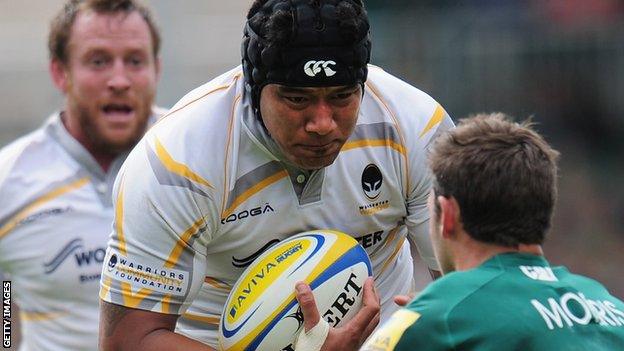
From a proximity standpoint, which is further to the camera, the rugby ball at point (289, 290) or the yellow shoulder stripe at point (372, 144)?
the yellow shoulder stripe at point (372, 144)

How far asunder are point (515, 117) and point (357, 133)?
6.81 metres

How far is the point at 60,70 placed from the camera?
7777 mm

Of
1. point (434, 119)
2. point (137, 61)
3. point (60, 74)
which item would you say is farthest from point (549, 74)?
point (434, 119)

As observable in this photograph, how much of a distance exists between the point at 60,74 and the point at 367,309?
3.44m

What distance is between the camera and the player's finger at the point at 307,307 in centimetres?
488

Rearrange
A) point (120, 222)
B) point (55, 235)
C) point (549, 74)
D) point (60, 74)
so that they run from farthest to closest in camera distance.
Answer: point (549, 74) < point (60, 74) < point (55, 235) < point (120, 222)

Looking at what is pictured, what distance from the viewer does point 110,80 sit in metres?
7.52

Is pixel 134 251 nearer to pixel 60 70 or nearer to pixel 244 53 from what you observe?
pixel 244 53

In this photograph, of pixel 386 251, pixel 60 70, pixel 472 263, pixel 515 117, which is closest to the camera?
pixel 472 263

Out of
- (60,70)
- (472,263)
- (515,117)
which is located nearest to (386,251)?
(472,263)

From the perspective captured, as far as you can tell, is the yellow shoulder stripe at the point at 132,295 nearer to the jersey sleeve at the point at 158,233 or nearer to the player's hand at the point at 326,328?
the jersey sleeve at the point at 158,233

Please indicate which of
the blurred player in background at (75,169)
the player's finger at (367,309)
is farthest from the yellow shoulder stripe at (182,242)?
the blurred player in background at (75,169)

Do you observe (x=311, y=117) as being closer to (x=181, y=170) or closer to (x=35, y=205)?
(x=181, y=170)

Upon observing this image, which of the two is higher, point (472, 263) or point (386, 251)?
point (472, 263)
